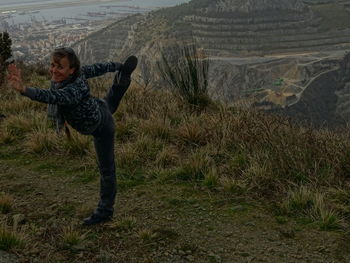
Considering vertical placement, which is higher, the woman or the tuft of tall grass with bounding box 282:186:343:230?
the woman

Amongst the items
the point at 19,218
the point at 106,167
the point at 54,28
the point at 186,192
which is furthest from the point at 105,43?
the point at 106,167

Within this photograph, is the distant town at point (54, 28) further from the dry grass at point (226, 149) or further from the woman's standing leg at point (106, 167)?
the woman's standing leg at point (106, 167)

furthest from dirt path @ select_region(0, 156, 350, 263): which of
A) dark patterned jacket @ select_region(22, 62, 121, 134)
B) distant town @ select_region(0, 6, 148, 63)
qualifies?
distant town @ select_region(0, 6, 148, 63)

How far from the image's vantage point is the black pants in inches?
123

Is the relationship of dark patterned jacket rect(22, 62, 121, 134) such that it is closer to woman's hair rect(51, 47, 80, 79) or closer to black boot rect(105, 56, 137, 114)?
woman's hair rect(51, 47, 80, 79)

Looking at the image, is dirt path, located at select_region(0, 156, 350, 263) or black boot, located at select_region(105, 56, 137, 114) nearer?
dirt path, located at select_region(0, 156, 350, 263)

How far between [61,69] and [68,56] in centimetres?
10

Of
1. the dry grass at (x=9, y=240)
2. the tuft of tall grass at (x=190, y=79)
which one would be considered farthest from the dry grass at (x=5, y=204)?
the tuft of tall grass at (x=190, y=79)

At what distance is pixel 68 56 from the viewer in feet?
9.27

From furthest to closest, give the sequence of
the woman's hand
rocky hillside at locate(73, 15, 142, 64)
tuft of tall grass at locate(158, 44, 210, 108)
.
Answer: rocky hillside at locate(73, 15, 142, 64) → tuft of tall grass at locate(158, 44, 210, 108) → the woman's hand

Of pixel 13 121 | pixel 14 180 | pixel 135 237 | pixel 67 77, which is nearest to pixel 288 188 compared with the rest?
pixel 135 237

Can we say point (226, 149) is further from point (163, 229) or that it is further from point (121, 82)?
point (121, 82)

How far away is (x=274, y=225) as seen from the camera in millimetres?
3338

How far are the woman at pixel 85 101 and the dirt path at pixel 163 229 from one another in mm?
297
